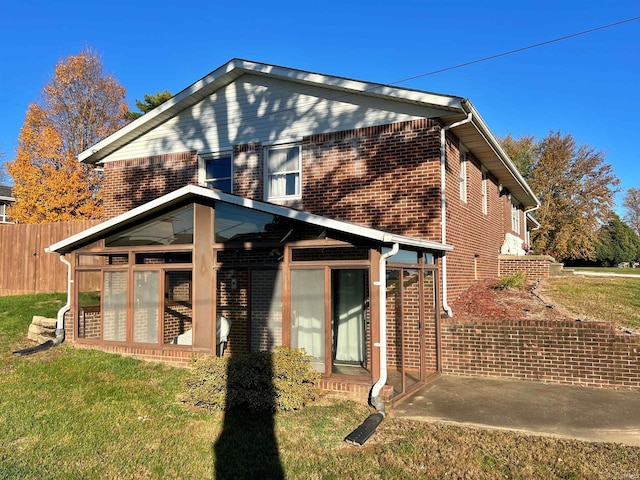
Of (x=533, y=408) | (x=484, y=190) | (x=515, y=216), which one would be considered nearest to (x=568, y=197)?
(x=515, y=216)

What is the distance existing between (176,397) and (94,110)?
22.6 meters

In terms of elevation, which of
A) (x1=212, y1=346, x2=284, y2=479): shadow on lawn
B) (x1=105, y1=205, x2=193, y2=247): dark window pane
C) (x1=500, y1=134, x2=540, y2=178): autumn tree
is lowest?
(x1=212, y1=346, x2=284, y2=479): shadow on lawn

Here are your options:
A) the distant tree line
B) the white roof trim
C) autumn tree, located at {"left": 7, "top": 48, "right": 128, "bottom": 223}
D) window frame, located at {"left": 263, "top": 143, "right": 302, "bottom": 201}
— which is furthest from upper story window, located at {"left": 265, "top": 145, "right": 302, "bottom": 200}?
the distant tree line

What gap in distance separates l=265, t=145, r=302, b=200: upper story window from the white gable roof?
1.06ft

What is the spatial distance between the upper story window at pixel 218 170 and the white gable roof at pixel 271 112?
0.28 meters

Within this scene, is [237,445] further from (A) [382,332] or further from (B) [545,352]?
(B) [545,352]

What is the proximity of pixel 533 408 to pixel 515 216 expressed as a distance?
48.4ft

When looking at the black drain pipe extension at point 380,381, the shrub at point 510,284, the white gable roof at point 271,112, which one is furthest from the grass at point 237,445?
the shrub at point 510,284

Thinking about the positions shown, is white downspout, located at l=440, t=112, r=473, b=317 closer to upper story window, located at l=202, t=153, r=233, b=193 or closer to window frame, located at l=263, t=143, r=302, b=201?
window frame, located at l=263, t=143, r=302, b=201

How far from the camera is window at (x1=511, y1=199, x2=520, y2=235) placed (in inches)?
758

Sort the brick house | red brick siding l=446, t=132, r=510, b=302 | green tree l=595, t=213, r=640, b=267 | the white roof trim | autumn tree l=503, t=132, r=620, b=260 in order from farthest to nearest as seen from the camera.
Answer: green tree l=595, t=213, r=640, b=267, autumn tree l=503, t=132, r=620, b=260, red brick siding l=446, t=132, r=510, b=302, the brick house, the white roof trim

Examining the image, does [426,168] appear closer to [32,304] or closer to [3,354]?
[3,354]

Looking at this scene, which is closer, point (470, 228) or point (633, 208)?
point (470, 228)

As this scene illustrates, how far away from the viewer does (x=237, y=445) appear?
18.1 feet
